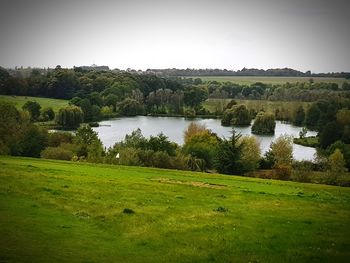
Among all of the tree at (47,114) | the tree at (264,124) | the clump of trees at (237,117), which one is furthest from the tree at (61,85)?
the tree at (264,124)

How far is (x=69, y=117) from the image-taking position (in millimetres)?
→ 129625

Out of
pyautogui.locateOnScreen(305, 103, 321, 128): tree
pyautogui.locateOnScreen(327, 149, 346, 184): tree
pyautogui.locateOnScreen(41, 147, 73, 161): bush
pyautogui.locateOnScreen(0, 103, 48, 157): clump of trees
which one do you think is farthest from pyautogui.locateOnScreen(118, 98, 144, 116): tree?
pyautogui.locateOnScreen(327, 149, 346, 184): tree

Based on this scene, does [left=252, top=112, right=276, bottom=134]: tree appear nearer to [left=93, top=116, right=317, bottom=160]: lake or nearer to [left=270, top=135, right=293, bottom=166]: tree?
[left=93, top=116, right=317, bottom=160]: lake

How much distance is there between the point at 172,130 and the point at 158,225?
112 m

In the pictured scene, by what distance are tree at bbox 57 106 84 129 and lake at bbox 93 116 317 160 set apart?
7675 mm

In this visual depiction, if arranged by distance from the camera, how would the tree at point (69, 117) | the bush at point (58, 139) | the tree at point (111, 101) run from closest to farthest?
the bush at point (58, 139)
the tree at point (69, 117)
the tree at point (111, 101)

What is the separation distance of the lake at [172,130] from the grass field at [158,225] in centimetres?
7073

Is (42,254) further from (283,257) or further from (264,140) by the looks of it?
(264,140)

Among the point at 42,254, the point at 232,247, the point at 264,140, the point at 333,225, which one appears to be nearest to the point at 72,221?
the point at 42,254

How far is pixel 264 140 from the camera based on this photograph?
114312mm

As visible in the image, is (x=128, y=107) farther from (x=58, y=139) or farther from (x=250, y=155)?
(x=250, y=155)

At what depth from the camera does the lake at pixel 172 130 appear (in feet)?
338

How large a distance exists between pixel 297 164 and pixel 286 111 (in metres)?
105

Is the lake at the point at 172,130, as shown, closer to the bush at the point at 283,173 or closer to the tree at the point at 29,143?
the tree at the point at 29,143
